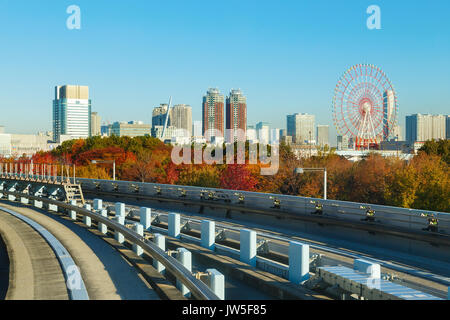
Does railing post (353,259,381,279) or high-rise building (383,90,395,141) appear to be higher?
high-rise building (383,90,395,141)

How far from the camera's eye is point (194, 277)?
764cm

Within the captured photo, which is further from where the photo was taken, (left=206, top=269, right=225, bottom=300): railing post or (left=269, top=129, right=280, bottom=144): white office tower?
(left=269, top=129, right=280, bottom=144): white office tower

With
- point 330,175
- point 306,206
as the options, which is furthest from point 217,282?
point 330,175

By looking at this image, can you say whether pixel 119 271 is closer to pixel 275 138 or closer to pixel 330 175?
pixel 330 175

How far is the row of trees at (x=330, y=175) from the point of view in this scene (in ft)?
149

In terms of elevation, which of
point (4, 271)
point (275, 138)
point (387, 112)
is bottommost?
point (4, 271)

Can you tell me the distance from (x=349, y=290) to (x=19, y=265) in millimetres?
6934

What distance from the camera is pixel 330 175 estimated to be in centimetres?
5744

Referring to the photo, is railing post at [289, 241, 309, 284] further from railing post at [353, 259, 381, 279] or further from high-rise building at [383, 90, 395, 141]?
high-rise building at [383, 90, 395, 141]

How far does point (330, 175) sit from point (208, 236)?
45.7 m

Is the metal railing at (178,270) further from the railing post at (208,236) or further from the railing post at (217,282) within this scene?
the railing post at (208,236)

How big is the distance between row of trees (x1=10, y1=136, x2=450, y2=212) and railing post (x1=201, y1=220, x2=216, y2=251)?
33935mm

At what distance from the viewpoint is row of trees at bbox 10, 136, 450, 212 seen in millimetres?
45562

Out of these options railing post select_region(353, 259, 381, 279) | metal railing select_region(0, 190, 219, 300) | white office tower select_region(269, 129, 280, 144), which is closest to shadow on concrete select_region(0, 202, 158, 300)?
metal railing select_region(0, 190, 219, 300)
